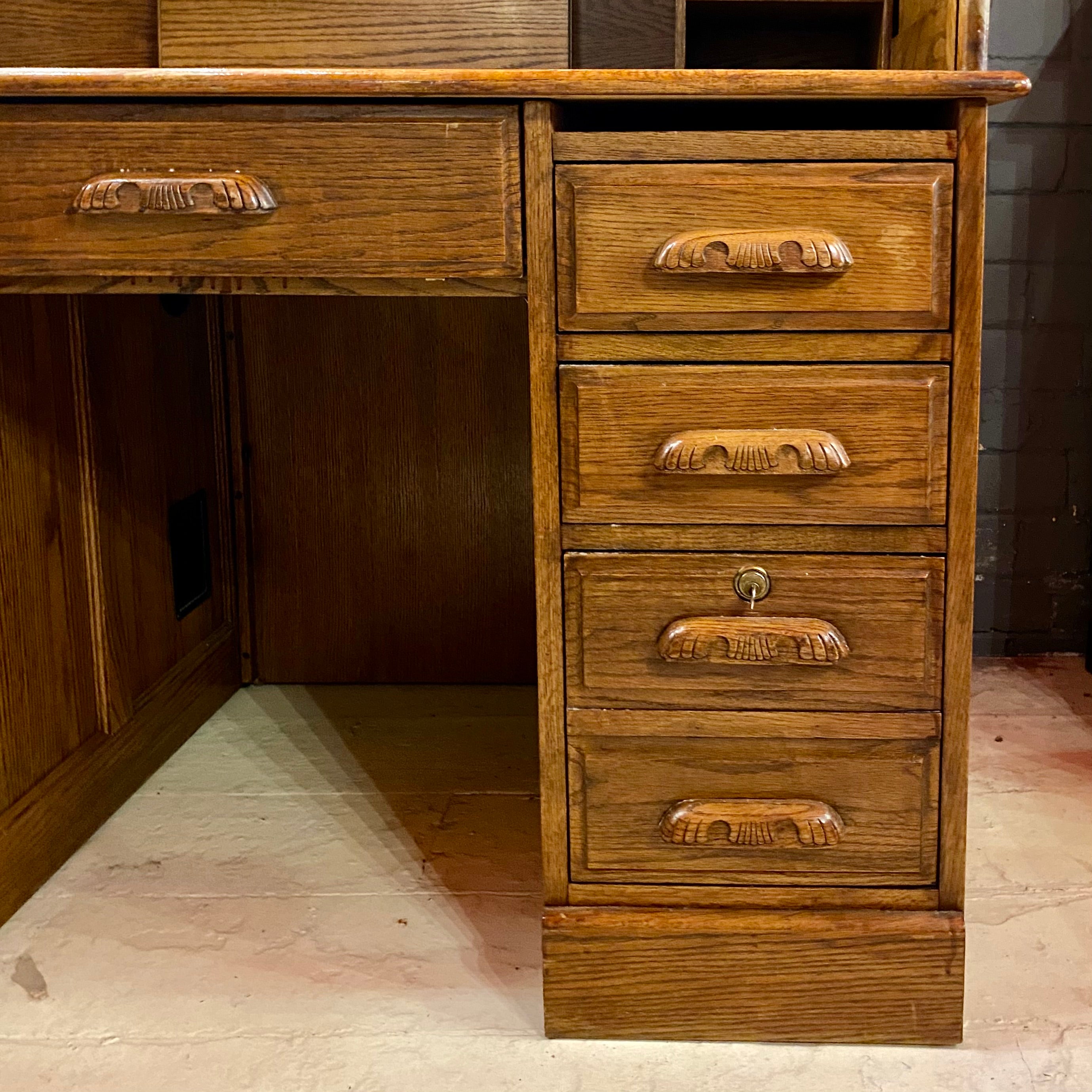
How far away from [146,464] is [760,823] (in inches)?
40.8

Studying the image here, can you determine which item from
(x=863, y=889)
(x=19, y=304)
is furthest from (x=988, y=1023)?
(x=19, y=304)

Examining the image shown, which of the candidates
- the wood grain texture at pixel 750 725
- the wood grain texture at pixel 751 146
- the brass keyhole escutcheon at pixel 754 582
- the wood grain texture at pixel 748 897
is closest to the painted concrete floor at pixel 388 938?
the wood grain texture at pixel 748 897

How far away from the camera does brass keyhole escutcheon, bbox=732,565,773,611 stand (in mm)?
1053

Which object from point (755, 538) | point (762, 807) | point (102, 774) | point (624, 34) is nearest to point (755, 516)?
point (755, 538)

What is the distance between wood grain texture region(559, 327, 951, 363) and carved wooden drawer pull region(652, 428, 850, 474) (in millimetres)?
64

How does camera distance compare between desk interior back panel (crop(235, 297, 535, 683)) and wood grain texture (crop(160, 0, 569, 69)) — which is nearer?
wood grain texture (crop(160, 0, 569, 69))

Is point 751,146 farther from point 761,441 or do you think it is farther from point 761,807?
point 761,807

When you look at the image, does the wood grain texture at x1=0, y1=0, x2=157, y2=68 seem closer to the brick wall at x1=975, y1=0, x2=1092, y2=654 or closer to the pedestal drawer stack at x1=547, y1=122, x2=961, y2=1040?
the pedestal drawer stack at x1=547, y1=122, x2=961, y2=1040

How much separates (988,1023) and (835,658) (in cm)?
40

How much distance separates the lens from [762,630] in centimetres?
105

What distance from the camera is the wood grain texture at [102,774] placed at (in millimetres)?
1339

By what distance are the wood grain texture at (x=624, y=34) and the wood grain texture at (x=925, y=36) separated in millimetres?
255

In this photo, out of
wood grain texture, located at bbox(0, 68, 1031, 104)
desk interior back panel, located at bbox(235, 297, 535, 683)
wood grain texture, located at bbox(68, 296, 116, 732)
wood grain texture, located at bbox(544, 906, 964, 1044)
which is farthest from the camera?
desk interior back panel, located at bbox(235, 297, 535, 683)

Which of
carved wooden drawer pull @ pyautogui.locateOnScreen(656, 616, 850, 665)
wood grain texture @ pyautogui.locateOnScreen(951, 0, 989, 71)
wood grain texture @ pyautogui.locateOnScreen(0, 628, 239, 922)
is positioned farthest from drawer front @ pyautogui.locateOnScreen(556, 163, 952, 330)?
wood grain texture @ pyautogui.locateOnScreen(0, 628, 239, 922)
